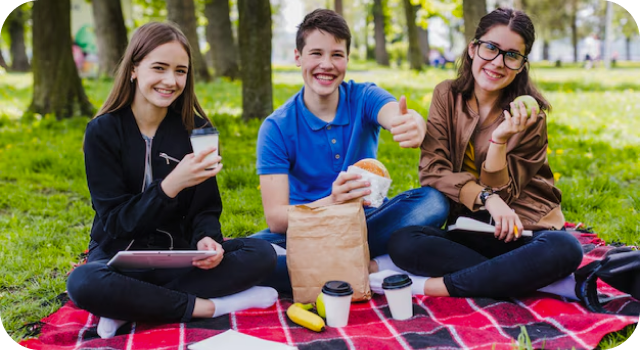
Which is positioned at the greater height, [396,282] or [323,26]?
[323,26]

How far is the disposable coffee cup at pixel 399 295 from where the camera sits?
255 centimetres

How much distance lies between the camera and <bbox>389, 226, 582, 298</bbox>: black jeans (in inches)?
103

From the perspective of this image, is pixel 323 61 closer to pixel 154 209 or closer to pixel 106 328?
pixel 154 209

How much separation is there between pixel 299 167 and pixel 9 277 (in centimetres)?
166

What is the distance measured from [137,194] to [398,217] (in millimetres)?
1307

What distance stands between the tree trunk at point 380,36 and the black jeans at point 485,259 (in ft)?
72.5

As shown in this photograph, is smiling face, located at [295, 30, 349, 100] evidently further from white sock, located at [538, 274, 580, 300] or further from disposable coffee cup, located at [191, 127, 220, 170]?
white sock, located at [538, 274, 580, 300]

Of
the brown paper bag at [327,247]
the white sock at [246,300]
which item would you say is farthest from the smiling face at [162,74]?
the white sock at [246,300]

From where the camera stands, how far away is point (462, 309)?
8.68 ft

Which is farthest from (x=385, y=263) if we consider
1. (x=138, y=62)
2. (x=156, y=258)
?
(x=138, y=62)

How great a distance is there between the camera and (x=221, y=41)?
48.5 feet

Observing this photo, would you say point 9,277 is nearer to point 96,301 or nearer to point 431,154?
point 96,301

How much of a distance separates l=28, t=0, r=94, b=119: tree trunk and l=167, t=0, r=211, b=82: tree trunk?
2.06 metres

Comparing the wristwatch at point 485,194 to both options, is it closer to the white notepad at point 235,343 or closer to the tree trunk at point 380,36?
the white notepad at point 235,343
